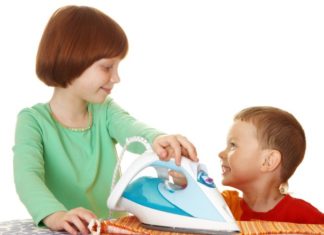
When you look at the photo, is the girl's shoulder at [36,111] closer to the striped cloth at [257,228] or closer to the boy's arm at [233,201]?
the striped cloth at [257,228]

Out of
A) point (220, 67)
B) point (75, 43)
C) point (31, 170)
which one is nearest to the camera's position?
point (31, 170)

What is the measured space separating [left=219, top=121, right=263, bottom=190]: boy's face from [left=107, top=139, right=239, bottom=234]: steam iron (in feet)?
1.02

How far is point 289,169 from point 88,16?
0.74 meters

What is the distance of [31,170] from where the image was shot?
5.62ft

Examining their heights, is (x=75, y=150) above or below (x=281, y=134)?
below

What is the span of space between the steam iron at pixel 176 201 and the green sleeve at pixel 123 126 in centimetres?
26

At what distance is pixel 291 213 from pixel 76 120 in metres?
0.70

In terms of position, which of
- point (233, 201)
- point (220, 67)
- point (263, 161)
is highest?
point (220, 67)

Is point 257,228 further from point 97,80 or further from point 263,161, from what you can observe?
point 97,80

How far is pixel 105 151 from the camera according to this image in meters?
2.06

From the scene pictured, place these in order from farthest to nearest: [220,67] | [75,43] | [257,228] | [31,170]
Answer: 1. [220,67]
2. [75,43]
3. [31,170]
4. [257,228]

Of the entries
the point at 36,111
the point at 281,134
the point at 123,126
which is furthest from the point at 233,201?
the point at 36,111

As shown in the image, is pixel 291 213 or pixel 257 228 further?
pixel 291 213

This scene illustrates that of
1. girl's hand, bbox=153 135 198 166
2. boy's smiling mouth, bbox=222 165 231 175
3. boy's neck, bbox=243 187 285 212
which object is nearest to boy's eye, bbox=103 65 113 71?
girl's hand, bbox=153 135 198 166
